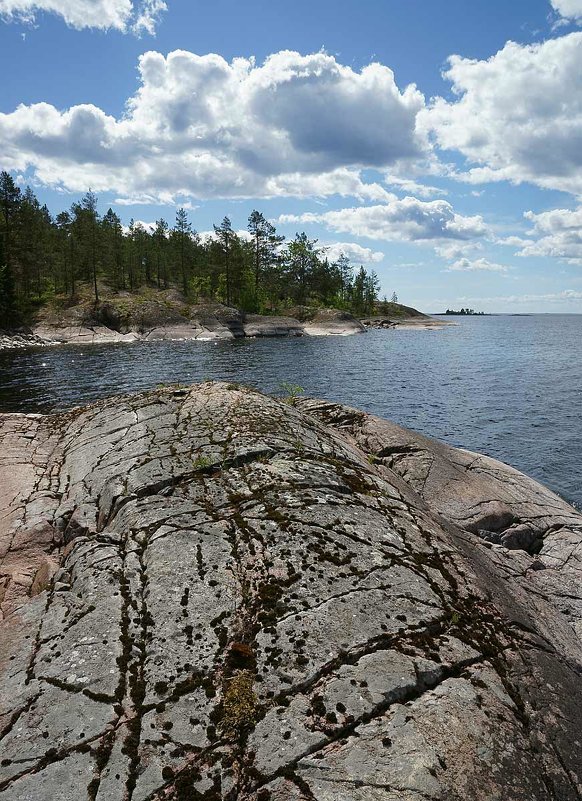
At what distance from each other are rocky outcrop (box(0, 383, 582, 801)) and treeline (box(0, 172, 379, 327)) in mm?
73939

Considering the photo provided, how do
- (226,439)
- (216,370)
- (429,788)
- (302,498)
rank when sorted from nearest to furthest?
(429,788), (302,498), (226,439), (216,370)

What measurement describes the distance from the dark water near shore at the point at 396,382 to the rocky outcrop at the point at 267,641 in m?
13.6

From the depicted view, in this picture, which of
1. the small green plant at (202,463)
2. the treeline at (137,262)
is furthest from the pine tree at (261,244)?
the small green plant at (202,463)

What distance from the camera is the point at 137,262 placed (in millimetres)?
114938

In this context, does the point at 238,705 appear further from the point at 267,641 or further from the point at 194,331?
the point at 194,331

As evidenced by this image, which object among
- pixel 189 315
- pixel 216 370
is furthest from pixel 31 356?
pixel 189 315

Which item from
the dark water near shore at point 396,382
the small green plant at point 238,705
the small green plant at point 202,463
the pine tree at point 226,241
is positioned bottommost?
the dark water near shore at point 396,382

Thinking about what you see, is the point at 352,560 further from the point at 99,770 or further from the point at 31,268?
the point at 31,268

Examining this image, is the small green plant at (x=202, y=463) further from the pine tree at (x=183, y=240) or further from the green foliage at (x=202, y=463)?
the pine tree at (x=183, y=240)

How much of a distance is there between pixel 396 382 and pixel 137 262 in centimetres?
9151

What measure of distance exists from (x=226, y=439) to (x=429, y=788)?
7.17 m

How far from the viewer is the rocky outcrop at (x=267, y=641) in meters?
4.39

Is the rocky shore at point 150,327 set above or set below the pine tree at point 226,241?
below

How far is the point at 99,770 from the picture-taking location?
431 cm
